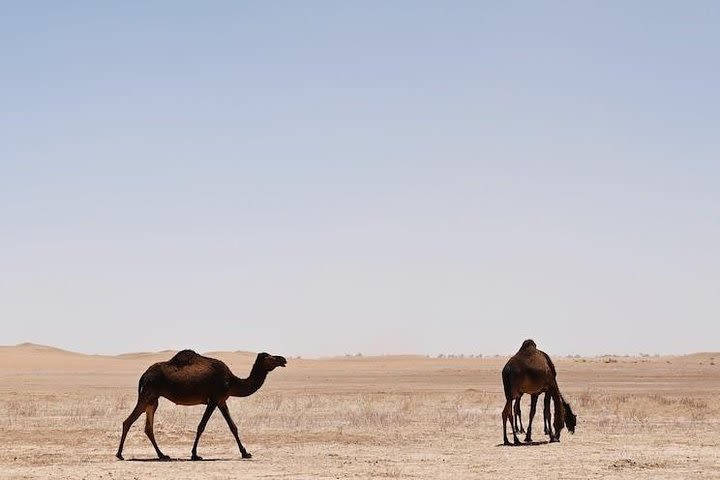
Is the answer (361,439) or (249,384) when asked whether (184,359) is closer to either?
(249,384)

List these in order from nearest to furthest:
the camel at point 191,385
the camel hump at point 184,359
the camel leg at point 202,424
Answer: the camel leg at point 202,424
the camel at point 191,385
the camel hump at point 184,359

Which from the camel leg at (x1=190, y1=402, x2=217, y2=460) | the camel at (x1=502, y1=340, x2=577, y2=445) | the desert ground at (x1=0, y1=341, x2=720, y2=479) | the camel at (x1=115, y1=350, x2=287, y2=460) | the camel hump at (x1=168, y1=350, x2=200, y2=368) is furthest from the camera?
the camel at (x1=502, y1=340, x2=577, y2=445)

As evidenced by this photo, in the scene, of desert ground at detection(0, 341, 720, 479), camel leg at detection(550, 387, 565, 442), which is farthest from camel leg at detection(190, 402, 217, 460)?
camel leg at detection(550, 387, 565, 442)

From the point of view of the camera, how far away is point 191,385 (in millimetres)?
20156

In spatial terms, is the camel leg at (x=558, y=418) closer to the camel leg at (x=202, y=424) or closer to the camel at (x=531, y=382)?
the camel at (x=531, y=382)

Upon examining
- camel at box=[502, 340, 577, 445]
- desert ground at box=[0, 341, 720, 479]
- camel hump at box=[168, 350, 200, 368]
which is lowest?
desert ground at box=[0, 341, 720, 479]

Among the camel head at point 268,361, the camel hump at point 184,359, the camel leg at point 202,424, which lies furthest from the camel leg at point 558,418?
the camel hump at point 184,359

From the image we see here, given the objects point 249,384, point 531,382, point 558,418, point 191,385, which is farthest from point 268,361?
point 558,418

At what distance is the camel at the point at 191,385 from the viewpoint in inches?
794

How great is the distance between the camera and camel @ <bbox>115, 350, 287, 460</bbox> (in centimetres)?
2016

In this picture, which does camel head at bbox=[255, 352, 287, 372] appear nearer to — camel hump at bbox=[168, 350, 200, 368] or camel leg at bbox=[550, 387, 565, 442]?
camel hump at bbox=[168, 350, 200, 368]

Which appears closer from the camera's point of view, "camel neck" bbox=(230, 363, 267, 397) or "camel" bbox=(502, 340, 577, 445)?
"camel neck" bbox=(230, 363, 267, 397)

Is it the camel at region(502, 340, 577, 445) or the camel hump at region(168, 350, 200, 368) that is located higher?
the camel hump at region(168, 350, 200, 368)

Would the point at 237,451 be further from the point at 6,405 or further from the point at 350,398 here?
the point at 350,398
